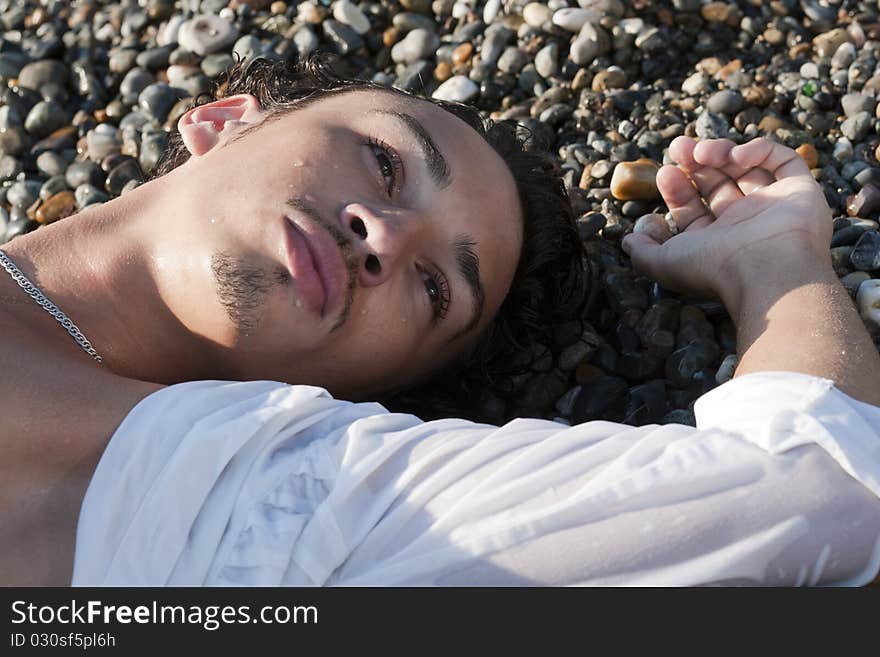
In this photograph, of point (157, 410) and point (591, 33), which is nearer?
point (157, 410)

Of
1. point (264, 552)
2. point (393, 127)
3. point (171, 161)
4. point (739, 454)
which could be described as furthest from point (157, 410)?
point (171, 161)

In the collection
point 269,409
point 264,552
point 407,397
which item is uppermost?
point 269,409

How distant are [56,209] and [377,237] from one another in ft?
6.65

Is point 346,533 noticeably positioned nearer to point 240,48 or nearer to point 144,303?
point 144,303

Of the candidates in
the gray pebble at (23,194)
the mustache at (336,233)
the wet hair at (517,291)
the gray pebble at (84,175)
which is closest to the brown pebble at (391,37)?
the wet hair at (517,291)

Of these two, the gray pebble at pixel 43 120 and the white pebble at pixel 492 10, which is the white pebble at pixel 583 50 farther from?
the gray pebble at pixel 43 120

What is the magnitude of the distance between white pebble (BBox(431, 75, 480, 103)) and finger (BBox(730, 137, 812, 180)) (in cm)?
131

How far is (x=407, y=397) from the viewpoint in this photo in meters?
3.13

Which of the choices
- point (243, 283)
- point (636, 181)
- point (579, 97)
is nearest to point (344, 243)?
point (243, 283)

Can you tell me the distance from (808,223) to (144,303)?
6.10ft

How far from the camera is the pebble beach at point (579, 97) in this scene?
→ 10.1 ft

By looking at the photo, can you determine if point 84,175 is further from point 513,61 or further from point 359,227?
point 359,227

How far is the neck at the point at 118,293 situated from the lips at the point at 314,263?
36 cm

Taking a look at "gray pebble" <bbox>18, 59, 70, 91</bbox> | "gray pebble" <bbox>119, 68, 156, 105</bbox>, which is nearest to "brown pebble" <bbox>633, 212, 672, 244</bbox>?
"gray pebble" <bbox>119, 68, 156, 105</bbox>
